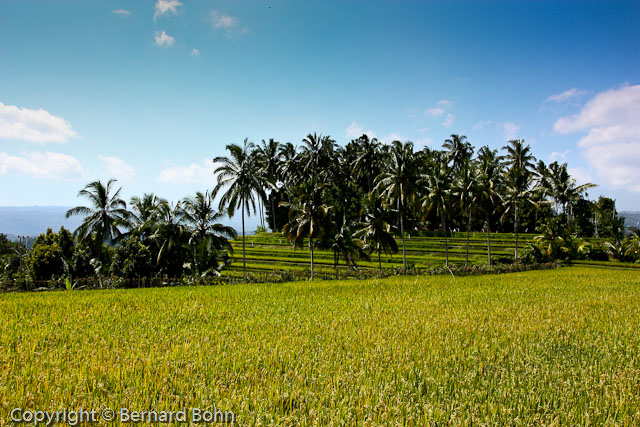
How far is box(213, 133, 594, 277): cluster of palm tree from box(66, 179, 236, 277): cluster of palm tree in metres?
2.72

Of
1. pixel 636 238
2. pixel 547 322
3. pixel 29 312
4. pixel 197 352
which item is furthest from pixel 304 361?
pixel 636 238

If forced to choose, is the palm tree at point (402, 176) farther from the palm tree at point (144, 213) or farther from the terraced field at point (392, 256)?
the palm tree at point (144, 213)

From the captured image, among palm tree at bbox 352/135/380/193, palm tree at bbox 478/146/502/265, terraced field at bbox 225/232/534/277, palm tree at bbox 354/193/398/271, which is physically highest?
palm tree at bbox 352/135/380/193

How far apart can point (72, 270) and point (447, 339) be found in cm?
3925

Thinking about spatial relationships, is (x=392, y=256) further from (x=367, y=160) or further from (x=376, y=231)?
(x=367, y=160)

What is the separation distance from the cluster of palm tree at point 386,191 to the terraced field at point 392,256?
233 cm

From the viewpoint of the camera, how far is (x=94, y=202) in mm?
36438

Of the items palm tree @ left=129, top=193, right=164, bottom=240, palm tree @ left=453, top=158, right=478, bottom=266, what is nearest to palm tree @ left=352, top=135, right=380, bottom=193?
palm tree @ left=453, top=158, right=478, bottom=266

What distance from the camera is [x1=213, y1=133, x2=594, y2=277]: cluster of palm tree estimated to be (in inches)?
1426

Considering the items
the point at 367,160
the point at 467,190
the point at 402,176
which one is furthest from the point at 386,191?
the point at 367,160

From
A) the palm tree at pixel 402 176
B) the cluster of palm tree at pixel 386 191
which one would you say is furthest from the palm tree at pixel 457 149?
the palm tree at pixel 402 176

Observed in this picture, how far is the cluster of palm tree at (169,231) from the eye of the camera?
34.0 meters

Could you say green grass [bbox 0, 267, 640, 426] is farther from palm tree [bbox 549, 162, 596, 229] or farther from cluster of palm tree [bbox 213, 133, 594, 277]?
palm tree [bbox 549, 162, 596, 229]

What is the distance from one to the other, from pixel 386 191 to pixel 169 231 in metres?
22.1
